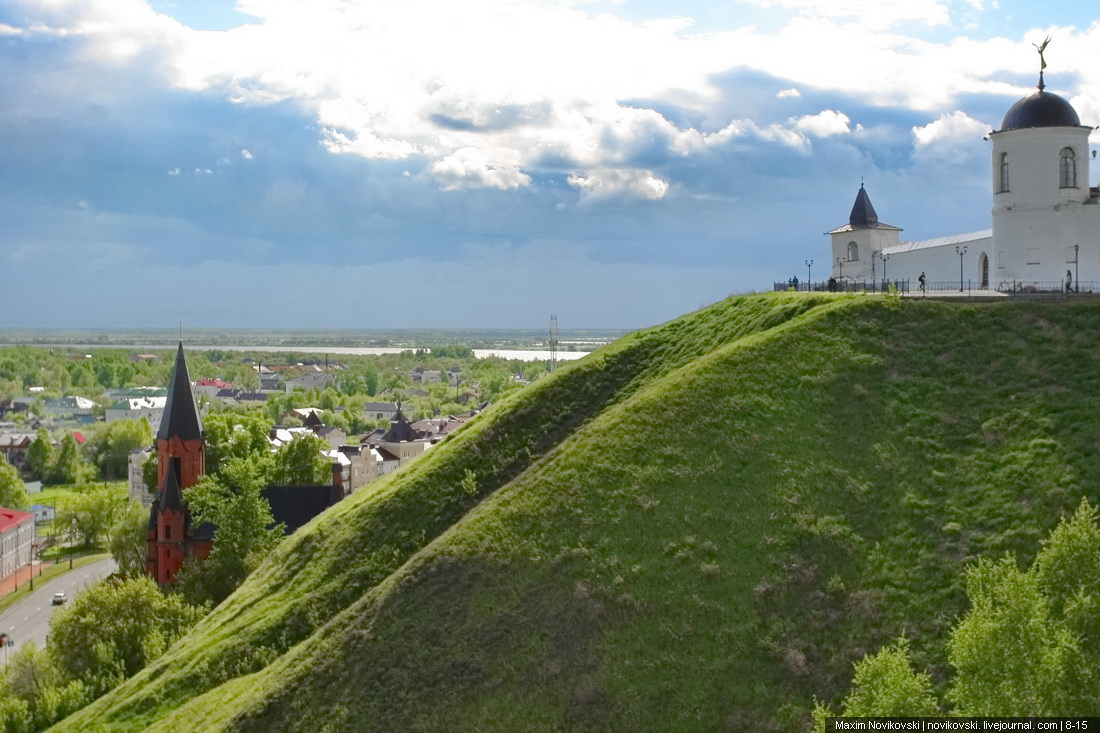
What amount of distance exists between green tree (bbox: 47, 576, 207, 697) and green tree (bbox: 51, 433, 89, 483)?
85.9m

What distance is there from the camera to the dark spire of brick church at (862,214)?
56.7m

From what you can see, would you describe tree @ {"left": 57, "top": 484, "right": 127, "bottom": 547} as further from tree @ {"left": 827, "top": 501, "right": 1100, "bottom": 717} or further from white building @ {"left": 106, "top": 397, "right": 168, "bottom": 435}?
white building @ {"left": 106, "top": 397, "right": 168, "bottom": 435}

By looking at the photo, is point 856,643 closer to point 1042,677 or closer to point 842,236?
point 1042,677

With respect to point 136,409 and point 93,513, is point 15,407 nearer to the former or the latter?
point 136,409

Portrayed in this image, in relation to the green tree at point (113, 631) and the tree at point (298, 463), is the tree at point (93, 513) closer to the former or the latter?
the tree at point (298, 463)

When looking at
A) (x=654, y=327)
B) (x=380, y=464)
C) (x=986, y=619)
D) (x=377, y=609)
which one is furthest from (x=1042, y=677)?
(x=380, y=464)

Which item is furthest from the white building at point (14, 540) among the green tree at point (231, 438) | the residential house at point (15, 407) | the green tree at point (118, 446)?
the residential house at point (15, 407)

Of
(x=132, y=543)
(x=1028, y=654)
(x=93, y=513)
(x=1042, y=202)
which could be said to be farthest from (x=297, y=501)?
(x=1028, y=654)

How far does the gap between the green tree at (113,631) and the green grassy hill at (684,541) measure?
2738 millimetres

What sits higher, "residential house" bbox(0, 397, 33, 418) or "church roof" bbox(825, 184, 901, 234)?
"church roof" bbox(825, 184, 901, 234)

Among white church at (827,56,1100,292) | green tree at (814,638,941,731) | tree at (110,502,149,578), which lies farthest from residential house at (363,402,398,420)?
green tree at (814,638,941,731)

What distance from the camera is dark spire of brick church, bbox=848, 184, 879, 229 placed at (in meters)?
56.7

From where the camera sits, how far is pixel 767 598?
28.4 metres

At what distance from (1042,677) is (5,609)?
6668 centimetres
